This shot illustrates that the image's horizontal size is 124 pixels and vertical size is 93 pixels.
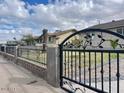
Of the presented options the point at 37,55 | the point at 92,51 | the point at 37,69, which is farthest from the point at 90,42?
the point at 37,55

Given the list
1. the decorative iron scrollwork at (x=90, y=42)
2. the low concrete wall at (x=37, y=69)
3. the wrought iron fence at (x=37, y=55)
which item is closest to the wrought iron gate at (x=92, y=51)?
the decorative iron scrollwork at (x=90, y=42)

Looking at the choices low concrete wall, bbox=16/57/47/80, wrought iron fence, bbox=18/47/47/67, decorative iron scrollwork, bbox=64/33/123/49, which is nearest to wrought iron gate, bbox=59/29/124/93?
decorative iron scrollwork, bbox=64/33/123/49

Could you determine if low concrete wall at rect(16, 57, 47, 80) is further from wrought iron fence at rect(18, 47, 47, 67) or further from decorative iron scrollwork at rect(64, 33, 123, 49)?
decorative iron scrollwork at rect(64, 33, 123, 49)

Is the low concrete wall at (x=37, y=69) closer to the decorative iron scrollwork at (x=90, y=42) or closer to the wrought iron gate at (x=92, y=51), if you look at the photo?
the wrought iron gate at (x=92, y=51)

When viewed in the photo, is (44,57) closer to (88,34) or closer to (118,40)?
(88,34)

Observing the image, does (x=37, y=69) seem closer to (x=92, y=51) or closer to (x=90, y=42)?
(x=90, y=42)

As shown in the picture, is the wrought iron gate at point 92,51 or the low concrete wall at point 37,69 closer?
the wrought iron gate at point 92,51

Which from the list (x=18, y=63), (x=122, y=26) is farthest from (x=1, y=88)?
(x=122, y=26)

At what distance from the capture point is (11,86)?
7.55m

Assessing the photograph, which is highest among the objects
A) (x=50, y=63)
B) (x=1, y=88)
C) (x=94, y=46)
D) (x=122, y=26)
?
(x=122, y=26)

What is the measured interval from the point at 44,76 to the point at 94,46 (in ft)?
11.7

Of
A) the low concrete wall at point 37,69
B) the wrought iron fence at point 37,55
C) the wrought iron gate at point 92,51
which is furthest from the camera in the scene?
the wrought iron fence at point 37,55

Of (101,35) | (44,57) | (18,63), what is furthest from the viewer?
(18,63)

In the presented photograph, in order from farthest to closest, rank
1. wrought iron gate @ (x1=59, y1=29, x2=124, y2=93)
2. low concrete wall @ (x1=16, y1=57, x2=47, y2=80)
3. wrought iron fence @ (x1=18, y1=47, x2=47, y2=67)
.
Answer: wrought iron fence @ (x1=18, y1=47, x2=47, y2=67) → low concrete wall @ (x1=16, y1=57, x2=47, y2=80) → wrought iron gate @ (x1=59, y1=29, x2=124, y2=93)
